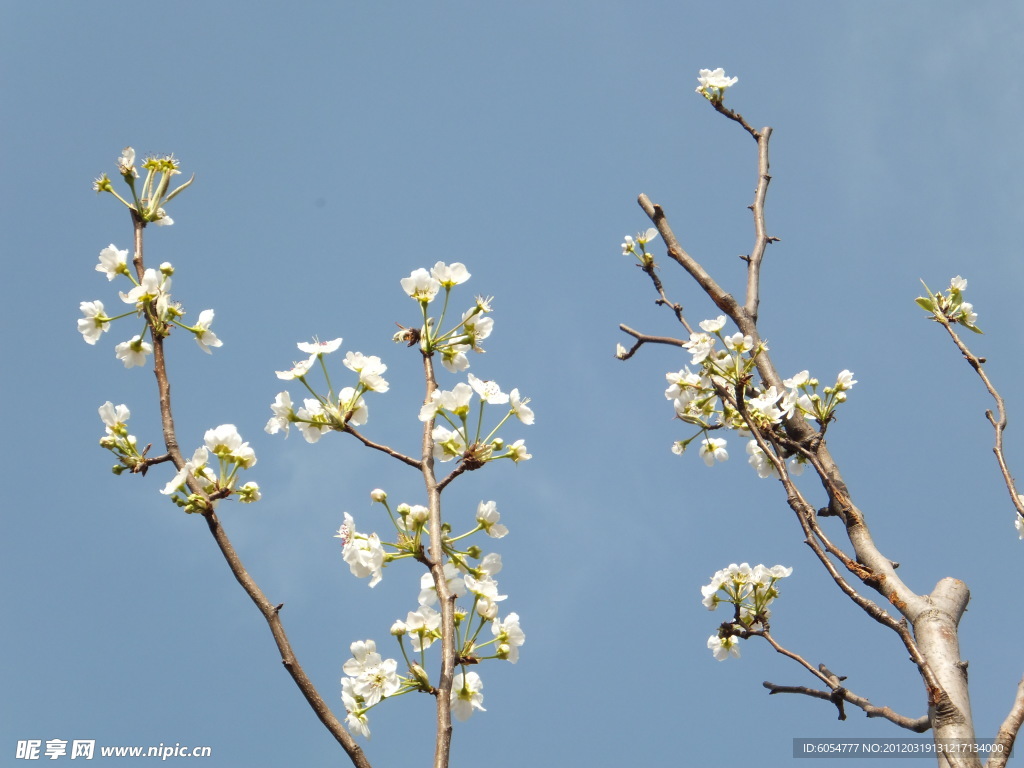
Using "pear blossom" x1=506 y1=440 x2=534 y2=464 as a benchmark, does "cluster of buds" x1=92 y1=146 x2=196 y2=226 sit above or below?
above

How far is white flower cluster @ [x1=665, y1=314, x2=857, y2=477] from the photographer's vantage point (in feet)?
13.4

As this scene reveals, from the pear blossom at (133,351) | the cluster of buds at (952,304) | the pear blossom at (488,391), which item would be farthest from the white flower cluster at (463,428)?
the cluster of buds at (952,304)

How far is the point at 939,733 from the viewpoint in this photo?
9.74 feet

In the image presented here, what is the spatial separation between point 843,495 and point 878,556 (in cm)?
34

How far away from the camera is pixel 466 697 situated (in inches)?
122

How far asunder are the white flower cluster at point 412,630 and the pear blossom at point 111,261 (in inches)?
52.5

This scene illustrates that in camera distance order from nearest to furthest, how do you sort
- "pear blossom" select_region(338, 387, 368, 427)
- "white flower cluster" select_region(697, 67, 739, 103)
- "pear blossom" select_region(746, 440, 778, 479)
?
1. "pear blossom" select_region(338, 387, 368, 427)
2. "pear blossom" select_region(746, 440, 778, 479)
3. "white flower cluster" select_region(697, 67, 739, 103)

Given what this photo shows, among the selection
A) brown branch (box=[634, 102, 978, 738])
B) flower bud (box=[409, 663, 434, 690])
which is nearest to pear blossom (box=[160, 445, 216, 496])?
flower bud (box=[409, 663, 434, 690])

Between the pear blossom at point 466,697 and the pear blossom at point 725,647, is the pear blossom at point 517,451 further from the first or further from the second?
the pear blossom at point 725,647

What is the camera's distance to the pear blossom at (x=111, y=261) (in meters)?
3.38

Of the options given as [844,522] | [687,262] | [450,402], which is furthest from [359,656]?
[687,262]

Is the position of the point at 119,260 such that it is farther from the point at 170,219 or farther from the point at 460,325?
the point at 460,325

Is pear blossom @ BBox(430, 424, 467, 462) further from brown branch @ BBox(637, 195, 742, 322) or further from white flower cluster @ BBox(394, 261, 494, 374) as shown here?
brown branch @ BBox(637, 195, 742, 322)

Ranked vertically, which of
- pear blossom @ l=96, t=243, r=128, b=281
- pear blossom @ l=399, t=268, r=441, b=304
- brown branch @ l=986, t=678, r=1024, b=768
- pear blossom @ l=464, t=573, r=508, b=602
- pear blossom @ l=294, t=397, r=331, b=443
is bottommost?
brown branch @ l=986, t=678, r=1024, b=768
